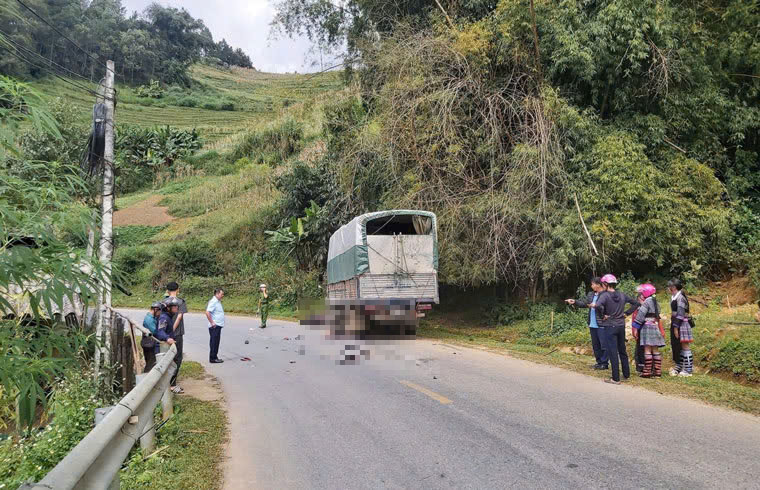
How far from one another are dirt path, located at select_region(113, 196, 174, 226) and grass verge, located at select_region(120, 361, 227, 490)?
1582 inches

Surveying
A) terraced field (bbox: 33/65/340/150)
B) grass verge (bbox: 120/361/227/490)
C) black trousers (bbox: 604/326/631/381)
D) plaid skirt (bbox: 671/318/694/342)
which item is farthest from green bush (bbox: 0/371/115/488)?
terraced field (bbox: 33/65/340/150)

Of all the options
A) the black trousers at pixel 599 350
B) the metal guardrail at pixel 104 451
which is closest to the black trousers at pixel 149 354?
the metal guardrail at pixel 104 451

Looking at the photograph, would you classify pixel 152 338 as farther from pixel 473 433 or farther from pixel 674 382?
pixel 674 382

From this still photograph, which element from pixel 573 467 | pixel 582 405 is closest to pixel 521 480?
pixel 573 467

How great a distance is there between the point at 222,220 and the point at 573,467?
38538 millimetres

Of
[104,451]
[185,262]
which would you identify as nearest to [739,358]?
[104,451]

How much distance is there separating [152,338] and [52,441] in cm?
289

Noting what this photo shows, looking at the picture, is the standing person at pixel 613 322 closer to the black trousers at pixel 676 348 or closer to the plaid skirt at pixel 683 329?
the plaid skirt at pixel 683 329

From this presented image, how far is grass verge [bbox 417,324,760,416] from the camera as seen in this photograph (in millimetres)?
7605

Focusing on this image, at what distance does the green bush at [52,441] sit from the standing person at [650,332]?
27.5 feet

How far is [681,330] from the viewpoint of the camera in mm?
9305

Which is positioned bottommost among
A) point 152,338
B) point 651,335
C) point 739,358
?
point 739,358

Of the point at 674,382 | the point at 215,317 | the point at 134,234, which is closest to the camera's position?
the point at 674,382

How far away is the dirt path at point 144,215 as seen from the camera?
148 feet
